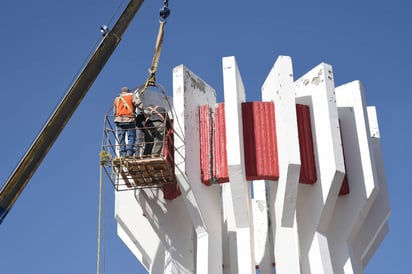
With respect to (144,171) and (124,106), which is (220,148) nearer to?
(144,171)

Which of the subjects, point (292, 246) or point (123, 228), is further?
point (123, 228)

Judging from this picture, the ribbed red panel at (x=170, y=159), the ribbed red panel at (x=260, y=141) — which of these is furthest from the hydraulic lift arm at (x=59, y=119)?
the ribbed red panel at (x=260, y=141)

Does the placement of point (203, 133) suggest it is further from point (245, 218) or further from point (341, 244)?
point (341, 244)

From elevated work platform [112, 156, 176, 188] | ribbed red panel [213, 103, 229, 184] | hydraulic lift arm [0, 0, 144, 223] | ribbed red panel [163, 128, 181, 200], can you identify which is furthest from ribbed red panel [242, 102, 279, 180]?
hydraulic lift arm [0, 0, 144, 223]

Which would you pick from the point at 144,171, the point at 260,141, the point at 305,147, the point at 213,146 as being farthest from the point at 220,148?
the point at 305,147

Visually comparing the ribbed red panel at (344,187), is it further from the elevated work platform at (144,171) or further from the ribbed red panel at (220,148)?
the elevated work platform at (144,171)

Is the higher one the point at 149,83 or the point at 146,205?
the point at 149,83

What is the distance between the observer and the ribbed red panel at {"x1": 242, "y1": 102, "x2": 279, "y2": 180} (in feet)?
68.9

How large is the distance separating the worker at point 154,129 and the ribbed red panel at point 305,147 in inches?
150

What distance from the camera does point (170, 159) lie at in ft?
70.1

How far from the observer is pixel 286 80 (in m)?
21.0

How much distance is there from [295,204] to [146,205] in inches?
176

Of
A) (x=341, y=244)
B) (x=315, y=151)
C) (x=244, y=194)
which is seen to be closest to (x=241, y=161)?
(x=244, y=194)

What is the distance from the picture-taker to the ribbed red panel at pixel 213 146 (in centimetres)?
2131
